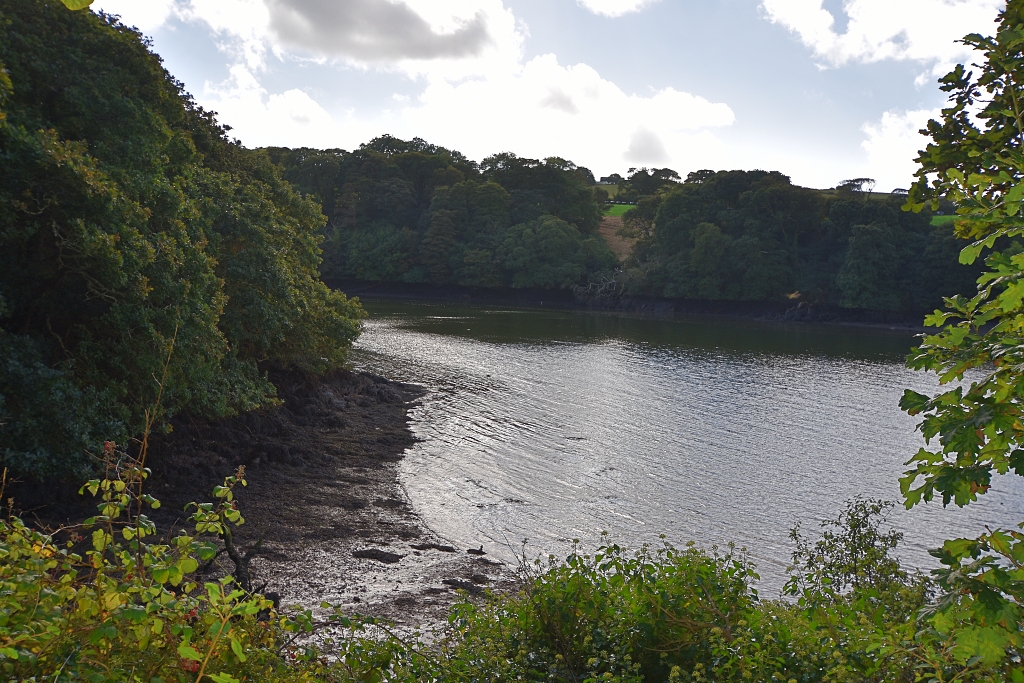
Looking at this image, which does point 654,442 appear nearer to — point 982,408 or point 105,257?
point 105,257

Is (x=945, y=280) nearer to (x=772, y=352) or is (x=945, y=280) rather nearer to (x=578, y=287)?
(x=772, y=352)

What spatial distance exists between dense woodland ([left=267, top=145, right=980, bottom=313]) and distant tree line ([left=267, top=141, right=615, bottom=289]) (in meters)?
0.17

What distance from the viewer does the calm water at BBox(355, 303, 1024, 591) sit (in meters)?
18.1

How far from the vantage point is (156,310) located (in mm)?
15508

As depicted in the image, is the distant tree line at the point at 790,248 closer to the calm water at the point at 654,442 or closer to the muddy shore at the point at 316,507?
the calm water at the point at 654,442

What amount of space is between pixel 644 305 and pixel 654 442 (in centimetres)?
5747

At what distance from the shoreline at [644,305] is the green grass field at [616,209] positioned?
34.1 meters

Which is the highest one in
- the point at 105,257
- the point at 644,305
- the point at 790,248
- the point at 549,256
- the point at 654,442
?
the point at 790,248

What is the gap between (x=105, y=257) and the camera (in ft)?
46.7

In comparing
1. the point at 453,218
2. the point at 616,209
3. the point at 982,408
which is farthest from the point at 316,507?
the point at 616,209

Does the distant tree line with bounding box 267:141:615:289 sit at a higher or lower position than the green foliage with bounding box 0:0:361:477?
higher

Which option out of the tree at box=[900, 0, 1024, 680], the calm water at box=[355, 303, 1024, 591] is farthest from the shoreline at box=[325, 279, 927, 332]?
the tree at box=[900, 0, 1024, 680]

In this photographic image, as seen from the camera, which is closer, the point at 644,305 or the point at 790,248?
the point at 790,248

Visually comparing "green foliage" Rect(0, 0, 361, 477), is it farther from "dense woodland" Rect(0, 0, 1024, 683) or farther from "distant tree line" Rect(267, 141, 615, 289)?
→ "distant tree line" Rect(267, 141, 615, 289)
